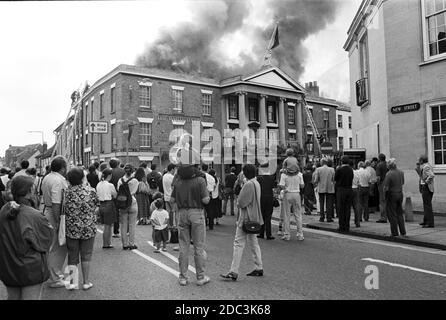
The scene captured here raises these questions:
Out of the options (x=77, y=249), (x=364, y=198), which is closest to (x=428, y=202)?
(x=364, y=198)

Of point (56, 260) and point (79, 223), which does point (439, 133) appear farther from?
point (56, 260)

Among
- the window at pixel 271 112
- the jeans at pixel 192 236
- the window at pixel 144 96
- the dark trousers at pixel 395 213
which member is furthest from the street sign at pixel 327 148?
the window at pixel 271 112

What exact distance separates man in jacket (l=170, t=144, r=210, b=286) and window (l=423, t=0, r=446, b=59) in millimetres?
10759

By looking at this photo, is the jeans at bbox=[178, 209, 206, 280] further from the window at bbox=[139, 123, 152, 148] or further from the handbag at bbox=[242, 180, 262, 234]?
the window at bbox=[139, 123, 152, 148]

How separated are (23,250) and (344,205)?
8247 mm

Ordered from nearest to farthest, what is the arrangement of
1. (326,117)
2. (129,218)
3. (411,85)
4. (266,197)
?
(129,218)
(266,197)
(411,85)
(326,117)

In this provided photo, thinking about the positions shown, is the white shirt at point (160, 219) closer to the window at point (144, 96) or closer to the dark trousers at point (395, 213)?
the dark trousers at point (395, 213)

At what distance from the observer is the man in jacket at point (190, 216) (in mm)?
5520

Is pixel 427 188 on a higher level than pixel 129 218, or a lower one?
higher

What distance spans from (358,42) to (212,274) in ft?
51.6

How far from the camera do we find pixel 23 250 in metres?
3.62

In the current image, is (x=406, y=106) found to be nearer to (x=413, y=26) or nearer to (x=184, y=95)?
(x=413, y=26)

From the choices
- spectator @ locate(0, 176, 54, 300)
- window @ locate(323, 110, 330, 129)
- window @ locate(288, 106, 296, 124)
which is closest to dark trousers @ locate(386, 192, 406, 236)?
spectator @ locate(0, 176, 54, 300)

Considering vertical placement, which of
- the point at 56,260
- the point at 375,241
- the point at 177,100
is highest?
the point at 177,100
